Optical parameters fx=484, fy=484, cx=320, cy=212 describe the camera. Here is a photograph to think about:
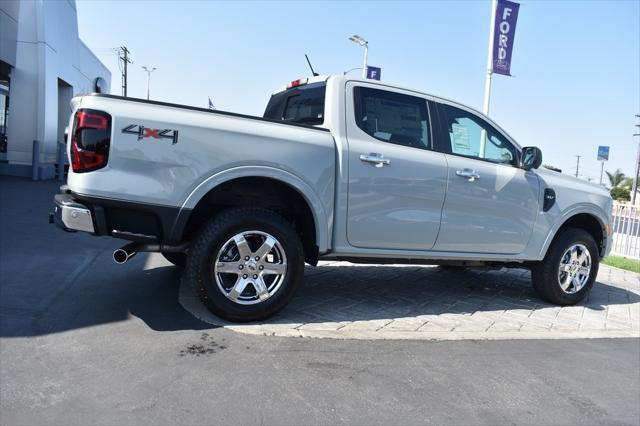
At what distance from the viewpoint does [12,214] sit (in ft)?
27.9

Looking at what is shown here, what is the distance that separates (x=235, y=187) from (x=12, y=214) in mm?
6598

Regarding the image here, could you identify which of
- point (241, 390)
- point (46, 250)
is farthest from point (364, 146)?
point (46, 250)

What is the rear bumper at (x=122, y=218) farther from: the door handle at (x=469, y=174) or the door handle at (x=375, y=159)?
the door handle at (x=469, y=174)

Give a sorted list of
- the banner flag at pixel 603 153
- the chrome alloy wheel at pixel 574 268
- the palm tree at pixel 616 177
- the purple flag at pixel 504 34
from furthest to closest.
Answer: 1. the palm tree at pixel 616 177
2. the banner flag at pixel 603 153
3. the purple flag at pixel 504 34
4. the chrome alloy wheel at pixel 574 268

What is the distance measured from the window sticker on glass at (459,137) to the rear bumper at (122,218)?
105 inches

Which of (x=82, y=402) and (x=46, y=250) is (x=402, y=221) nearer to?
(x=82, y=402)

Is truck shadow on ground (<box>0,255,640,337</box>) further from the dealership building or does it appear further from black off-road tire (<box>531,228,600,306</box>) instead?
the dealership building

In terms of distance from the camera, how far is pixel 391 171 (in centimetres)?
424

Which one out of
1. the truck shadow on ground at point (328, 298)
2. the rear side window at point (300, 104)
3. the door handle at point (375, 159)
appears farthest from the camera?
the rear side window at point (300, 104)

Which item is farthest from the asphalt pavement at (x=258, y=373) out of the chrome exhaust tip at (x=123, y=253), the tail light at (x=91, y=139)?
the tail light at (x=91, y=139)

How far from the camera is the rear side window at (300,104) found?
14.6 ft

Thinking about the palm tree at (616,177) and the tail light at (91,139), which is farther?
the palm tree at (616,177)

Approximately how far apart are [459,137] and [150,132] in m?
2.93

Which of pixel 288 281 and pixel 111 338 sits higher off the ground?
pixel 288 281
